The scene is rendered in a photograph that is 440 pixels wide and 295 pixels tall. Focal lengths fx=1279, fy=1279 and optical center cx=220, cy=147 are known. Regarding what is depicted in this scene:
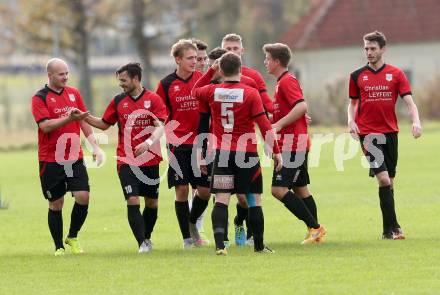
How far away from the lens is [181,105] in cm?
1385

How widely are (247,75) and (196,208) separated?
5.23 feet

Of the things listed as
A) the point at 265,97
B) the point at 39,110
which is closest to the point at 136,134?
the point at 39,110

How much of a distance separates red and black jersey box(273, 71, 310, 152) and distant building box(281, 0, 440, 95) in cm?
4472

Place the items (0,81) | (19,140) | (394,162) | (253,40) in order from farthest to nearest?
(0,81) < (253,40) < (19,140) < (394,162)

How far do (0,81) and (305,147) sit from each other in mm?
78139

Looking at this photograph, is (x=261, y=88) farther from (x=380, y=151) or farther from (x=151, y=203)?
(x=151, y=203)

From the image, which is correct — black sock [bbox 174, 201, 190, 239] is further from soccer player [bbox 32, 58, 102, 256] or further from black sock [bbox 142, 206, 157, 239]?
soccer player [bbox 32, 58, 102, 256]

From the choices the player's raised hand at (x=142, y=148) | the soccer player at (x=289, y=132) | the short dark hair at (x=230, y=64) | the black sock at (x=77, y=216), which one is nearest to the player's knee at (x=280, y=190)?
the soccer player at (x=289, y=132)

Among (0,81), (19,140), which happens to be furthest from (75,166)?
(0,81)

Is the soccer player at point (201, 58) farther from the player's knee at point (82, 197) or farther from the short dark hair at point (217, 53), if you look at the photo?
the player's knee at point (82, 197)

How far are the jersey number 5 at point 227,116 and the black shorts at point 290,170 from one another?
107cm

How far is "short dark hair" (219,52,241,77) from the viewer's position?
40.6 feet

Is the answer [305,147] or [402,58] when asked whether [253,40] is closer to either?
[402,58]

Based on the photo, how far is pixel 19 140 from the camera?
43719 millimetres
